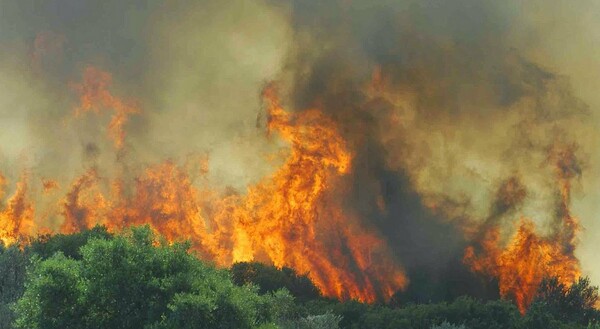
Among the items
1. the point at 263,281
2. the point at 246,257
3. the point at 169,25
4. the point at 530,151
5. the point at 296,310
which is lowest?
the point at 296,310

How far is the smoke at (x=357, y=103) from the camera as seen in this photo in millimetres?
116125

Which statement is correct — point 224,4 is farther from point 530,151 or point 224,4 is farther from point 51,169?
point 530,151

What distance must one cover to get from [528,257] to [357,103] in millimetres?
32929

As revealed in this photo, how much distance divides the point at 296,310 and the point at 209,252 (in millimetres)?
35487

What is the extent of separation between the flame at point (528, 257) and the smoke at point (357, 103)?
1.24 meters

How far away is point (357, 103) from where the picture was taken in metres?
123

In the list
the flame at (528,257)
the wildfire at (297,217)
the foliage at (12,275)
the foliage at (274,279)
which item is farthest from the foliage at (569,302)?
the foliage at (12,275)

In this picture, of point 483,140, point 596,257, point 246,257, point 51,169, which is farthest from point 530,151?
point 51,169

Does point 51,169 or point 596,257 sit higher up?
point 51,169

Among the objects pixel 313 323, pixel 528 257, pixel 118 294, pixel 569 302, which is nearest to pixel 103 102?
pixel 528 257

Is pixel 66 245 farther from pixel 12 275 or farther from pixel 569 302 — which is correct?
pixel 569 302

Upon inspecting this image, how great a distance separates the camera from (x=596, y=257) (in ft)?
381

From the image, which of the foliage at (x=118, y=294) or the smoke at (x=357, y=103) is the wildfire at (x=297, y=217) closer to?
the smoke at (x=357, y=103)

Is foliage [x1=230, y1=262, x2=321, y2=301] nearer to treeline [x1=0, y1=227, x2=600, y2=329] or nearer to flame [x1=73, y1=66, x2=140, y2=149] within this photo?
flame [x1=73, y1=66, x2=140, y2=149]
